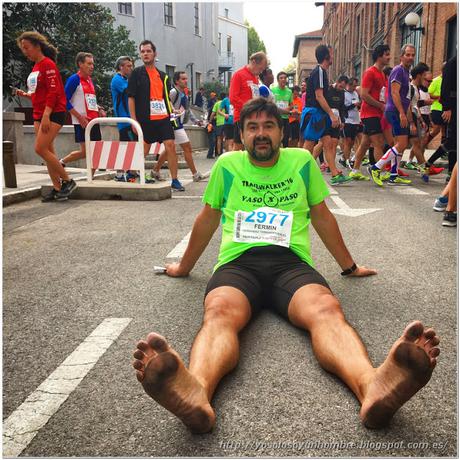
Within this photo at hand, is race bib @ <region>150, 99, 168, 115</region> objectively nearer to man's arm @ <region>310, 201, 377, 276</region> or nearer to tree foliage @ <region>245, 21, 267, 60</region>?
man's arm @ <region>310, 201, 377, 276</region>

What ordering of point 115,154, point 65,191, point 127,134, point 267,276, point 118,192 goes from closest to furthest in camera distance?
point 267,276 < point 65,191 < point 118,192 < point 115,154 < point 127,134

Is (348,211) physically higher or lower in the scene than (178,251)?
higher

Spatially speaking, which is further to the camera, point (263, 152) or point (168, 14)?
point (168, 14)

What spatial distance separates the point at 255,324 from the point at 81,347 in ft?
2.95

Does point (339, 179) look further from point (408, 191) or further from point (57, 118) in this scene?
point (57, 118)

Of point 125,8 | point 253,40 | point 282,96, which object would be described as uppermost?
point 253,40

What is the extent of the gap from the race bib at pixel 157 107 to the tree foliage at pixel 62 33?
910cm

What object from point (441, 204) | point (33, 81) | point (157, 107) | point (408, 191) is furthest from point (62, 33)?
point (441, 204)

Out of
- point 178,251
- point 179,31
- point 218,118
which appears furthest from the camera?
point 179,31

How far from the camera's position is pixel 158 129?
817cm

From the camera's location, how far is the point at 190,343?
266 centimetres

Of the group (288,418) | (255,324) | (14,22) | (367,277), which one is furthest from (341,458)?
(14,22)

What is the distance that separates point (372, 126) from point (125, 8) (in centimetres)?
2599

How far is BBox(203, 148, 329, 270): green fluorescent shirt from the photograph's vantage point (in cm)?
299
